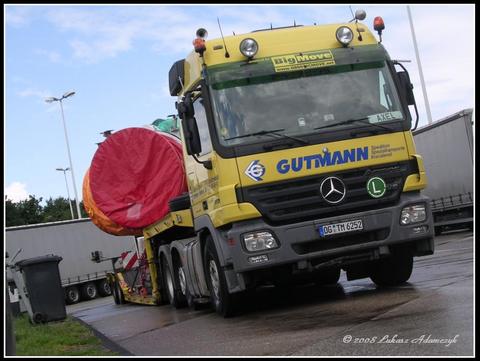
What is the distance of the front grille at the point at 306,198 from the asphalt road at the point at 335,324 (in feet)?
3.80

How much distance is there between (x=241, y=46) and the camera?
29.7 feet

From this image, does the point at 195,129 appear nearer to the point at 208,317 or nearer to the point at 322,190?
the point at 322,190

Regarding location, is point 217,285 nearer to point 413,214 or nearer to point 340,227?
point 340,227

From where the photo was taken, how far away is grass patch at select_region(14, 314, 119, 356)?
8406 millimetres

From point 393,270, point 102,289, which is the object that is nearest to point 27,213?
point 102,289

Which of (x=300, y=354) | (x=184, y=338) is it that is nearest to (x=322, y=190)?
(x=184, y=338)

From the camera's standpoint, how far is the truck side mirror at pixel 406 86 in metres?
9.19

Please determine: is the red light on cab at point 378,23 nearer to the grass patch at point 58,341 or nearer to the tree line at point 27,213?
the grass patch at point 58,341

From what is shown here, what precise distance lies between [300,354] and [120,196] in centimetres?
797

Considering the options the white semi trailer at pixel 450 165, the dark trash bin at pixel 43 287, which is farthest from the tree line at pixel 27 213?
the dark trash bin at pixel 43 287

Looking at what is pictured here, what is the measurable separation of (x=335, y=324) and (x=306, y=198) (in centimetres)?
173

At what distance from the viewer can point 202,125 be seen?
9266mm

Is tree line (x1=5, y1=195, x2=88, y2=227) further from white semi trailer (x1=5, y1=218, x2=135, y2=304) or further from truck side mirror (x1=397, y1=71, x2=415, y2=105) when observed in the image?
truck side mirror (x1=397, y1=71, x2=415, y2=105)

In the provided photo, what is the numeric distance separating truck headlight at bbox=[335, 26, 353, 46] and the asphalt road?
3.21m
